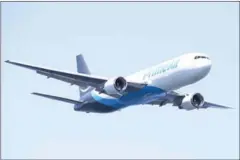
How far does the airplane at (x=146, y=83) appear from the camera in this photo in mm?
46625

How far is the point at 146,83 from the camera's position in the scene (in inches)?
1870

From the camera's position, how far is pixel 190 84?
46.9 metres

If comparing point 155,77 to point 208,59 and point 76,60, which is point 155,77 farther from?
point 76,60

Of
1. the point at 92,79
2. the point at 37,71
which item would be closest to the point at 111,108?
the point at 92,79

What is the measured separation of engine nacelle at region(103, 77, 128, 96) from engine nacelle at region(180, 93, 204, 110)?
516 centimetres

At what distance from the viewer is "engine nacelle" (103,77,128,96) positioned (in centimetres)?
4691

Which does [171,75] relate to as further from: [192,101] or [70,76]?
[70,76]

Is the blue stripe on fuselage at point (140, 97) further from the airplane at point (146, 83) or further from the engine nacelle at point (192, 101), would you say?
the engine nacelle at point (192, 101)

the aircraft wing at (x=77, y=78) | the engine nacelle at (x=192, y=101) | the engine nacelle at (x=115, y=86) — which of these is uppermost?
the aircraft wing at (x=77, y=78)

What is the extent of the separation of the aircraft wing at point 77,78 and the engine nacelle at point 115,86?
0.42 m

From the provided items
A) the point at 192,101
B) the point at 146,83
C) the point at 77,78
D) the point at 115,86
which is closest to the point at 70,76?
the point at 77,78

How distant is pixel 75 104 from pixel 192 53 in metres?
9.06

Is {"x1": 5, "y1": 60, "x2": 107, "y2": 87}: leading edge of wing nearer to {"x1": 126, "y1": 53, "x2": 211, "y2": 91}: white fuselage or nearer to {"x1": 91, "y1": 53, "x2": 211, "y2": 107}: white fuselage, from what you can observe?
{"x1": 91, "y1": 53, "x2": 211, "y2": 107}: white fuselage

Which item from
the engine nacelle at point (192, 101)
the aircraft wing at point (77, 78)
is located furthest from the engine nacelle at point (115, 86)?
the engine nacelle at point (192, 101)
